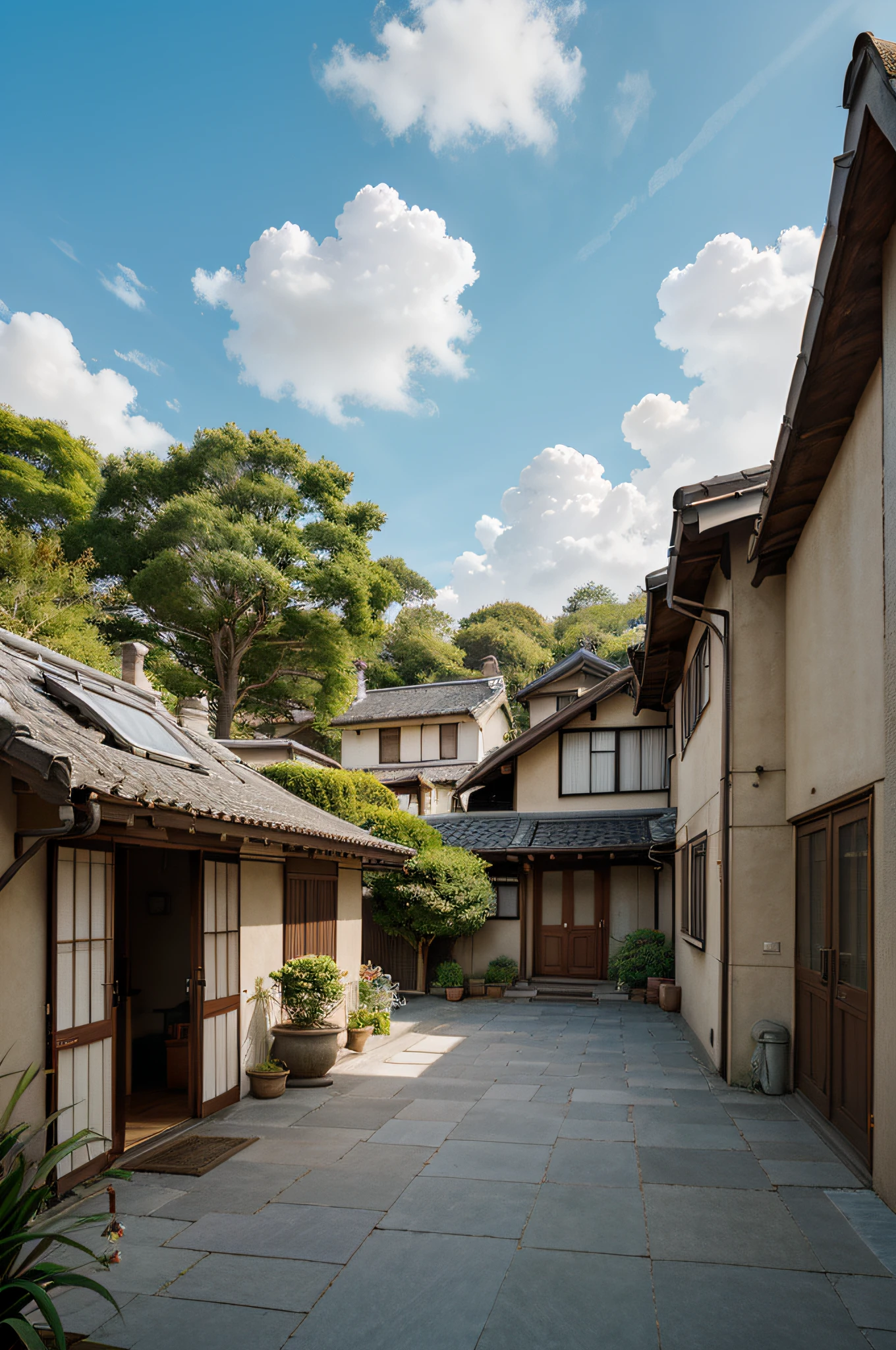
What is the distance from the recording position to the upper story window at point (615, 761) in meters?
18.4

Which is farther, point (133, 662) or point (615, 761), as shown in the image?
point (615, 761)

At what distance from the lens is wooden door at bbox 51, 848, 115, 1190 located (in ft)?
17.6

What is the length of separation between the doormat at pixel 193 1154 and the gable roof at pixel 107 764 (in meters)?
2.44

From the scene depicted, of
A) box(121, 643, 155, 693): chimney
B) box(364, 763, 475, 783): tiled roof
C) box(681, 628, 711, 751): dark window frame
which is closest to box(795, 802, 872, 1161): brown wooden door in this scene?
box(681, 628, 711, 751): dark window frame

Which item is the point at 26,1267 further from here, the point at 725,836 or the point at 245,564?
the point at 245,564

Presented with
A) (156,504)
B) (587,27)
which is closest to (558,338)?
(587,27)

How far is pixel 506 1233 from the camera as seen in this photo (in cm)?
481

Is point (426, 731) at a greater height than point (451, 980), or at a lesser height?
greater

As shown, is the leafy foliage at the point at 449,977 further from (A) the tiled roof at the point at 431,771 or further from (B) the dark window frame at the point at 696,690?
(A) the tiled roof at the point at 431,771

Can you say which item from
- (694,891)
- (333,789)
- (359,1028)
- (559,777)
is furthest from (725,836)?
A: (559,777)

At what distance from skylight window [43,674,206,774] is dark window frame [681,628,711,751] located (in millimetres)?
6189

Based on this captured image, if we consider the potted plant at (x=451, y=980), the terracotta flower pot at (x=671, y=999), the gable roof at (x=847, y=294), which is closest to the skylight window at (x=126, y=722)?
the gable roof at (x=847, y=294)

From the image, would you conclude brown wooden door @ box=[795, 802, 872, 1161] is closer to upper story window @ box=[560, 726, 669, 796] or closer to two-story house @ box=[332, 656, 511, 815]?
upper story window @ box=[560, 726, 669, 796]

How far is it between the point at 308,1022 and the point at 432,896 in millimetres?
6409
